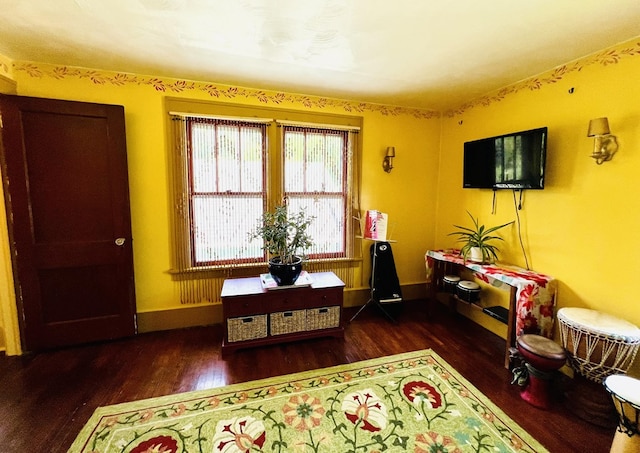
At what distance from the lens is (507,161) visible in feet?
8.70

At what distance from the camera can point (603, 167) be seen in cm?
211

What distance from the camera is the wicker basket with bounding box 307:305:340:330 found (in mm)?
2773

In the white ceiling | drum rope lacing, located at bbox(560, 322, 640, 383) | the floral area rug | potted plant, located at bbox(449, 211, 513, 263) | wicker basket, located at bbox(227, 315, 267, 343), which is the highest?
the white ceiling

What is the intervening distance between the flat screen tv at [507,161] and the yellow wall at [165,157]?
2.27 feet

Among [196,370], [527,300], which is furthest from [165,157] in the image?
[527,300]

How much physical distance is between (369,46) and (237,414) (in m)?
2.66

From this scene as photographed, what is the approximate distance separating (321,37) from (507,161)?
6.45 feet

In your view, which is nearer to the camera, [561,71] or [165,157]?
[561,71]

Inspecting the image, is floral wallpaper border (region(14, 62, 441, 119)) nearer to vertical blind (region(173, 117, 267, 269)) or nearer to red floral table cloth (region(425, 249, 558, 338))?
vertical blind (region(173, 117, 267, 269))

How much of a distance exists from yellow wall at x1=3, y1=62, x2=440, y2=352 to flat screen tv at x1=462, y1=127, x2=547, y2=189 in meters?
0.69

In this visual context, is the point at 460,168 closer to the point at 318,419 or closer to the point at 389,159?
the point at 389,159

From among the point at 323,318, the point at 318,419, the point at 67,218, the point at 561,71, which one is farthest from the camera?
the point at 323,318

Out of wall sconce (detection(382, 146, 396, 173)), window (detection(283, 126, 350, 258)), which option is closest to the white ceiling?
window (detection(283, 126, 350, 258))

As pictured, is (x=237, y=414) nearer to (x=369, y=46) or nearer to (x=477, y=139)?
(x=369, y=46)
